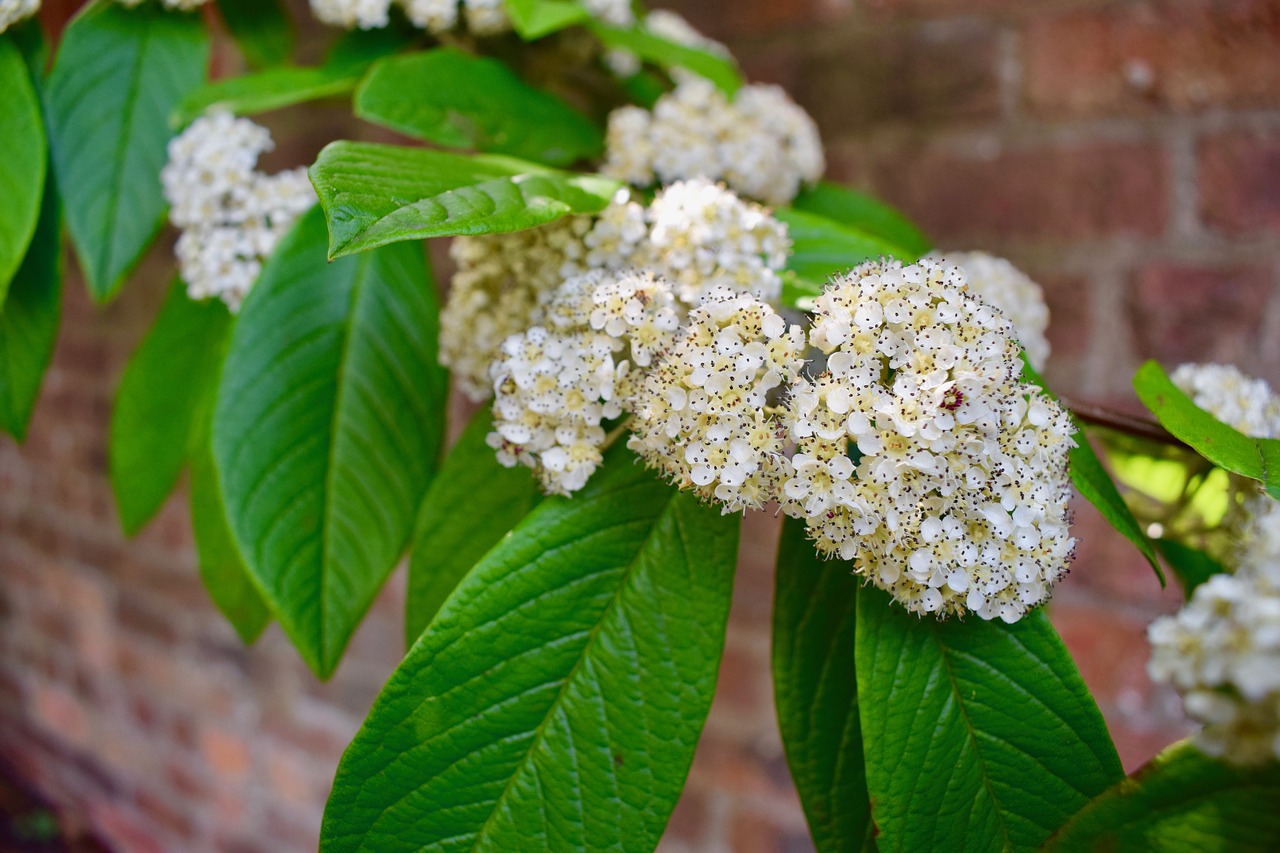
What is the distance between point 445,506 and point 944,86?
706 millimetres

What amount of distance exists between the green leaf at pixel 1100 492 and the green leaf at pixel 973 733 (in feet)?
0.18

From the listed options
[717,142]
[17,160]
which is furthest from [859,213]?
[17,160]

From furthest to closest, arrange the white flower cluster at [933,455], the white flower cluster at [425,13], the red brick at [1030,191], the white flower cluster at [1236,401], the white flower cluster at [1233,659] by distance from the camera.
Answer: the red brick at [1030,191], the white flower cluster at [425,13], the white flower cluster at [1236,401], the white flower cluster at [933,455], the white flower cluster at [1233,659]

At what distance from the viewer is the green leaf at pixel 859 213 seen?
0.74 meters

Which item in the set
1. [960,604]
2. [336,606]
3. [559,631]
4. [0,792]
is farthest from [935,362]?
[0,792]

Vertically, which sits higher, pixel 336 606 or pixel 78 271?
pixel 336 606

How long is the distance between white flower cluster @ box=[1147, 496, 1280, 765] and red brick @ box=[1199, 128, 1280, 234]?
63cm

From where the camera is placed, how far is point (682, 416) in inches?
15.7

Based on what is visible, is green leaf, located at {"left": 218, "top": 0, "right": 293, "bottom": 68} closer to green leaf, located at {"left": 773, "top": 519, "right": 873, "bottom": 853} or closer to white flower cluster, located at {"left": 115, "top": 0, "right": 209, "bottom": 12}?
white flower cluster, located at {"left": 115, "top": 0, "right": 209, "bottom": 12}

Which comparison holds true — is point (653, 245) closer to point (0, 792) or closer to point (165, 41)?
point (165, 41)

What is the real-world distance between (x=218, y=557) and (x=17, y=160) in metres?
0.28

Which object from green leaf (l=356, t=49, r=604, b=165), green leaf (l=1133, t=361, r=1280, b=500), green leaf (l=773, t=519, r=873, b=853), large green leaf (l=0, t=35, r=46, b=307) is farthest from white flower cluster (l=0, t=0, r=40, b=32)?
green leaf (l=1133, t=361, r=1280, b=500)

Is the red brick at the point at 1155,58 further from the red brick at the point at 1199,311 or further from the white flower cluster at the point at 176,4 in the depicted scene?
the white flower cluster at the point at 176,4

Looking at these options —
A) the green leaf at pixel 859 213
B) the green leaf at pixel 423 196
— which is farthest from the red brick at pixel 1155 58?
the green leaf at pixel 423 196
